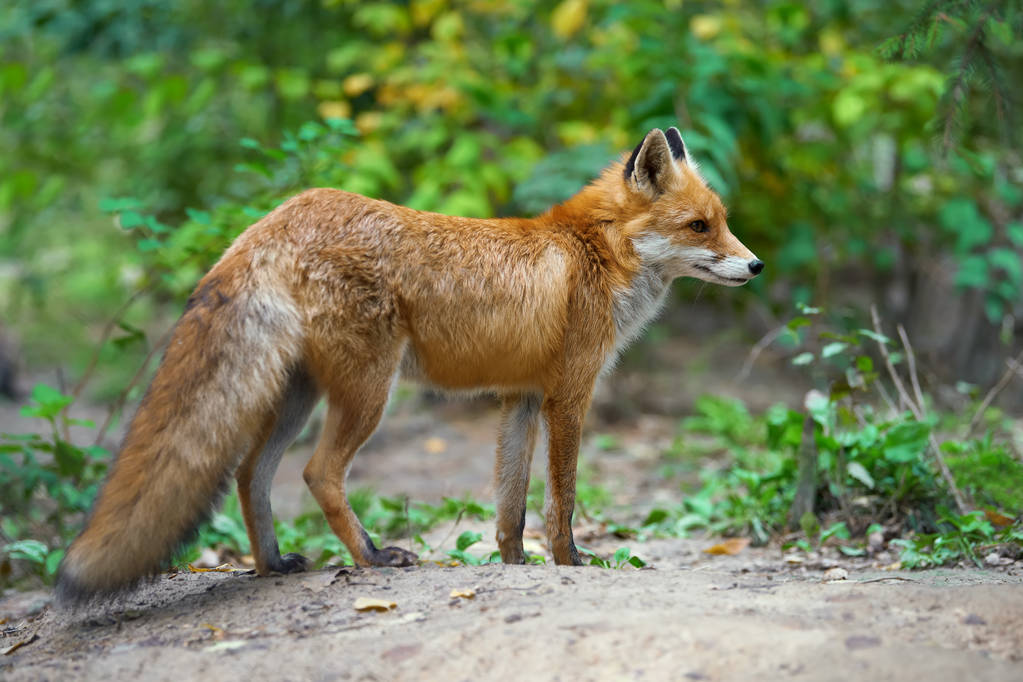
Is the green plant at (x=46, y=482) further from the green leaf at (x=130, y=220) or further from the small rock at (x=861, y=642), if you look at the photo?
the small rock at (x=861, y=642)

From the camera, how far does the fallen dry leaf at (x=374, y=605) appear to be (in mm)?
3584

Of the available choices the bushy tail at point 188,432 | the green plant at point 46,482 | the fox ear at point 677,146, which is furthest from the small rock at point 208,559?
the fox ear at point 677,146

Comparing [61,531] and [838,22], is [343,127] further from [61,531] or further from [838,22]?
[838,22]

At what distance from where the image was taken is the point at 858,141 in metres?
10.4

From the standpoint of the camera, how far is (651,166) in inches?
183

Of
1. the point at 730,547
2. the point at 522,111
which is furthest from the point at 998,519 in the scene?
the point at 522,111

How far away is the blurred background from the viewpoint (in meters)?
8.20

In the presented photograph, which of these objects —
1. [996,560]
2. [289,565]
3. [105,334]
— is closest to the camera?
[289,565]

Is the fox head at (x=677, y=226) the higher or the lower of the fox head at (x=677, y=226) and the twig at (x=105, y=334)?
the higher

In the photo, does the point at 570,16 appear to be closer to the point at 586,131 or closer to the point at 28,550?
the point at 586,131

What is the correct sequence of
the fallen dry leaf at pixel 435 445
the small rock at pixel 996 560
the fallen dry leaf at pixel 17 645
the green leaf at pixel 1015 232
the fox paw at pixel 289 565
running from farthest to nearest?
1. the fallen dry leaf at pixel 435 445
2. the green leaf at pixel 1015 232
3. the small rock at pixel 996 560
4. the fox paw at pixel 289 565
5. the fallen dry leaf at pixel 17 645

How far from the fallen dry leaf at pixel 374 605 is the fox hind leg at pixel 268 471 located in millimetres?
782

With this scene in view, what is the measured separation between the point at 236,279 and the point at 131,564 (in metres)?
1.20

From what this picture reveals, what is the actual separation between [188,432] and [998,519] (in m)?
4.01
